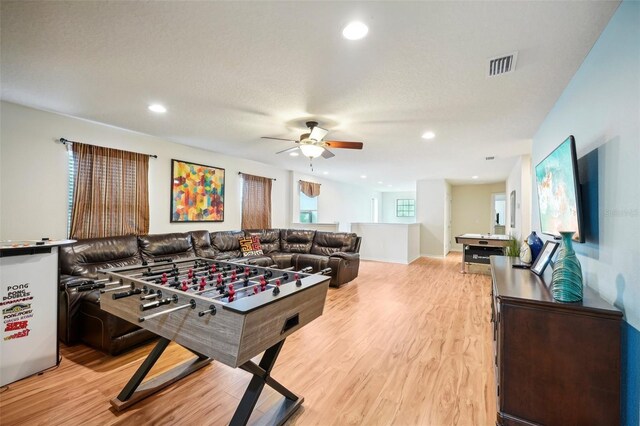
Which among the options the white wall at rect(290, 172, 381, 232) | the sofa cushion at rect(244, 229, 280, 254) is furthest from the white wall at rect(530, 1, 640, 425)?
the white wall at rect(290, 172, 381, 232)

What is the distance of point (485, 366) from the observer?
231 centimetres

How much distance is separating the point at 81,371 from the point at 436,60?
3759mm

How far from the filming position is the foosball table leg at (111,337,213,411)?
181 cm

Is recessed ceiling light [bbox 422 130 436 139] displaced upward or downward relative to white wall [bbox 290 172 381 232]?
upward

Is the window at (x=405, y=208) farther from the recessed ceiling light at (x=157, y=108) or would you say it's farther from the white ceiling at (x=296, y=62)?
the recessed ceiling light at (x=157, y=108)

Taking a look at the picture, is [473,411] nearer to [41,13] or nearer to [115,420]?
[115,420]

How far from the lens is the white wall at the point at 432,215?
8164 millimetres

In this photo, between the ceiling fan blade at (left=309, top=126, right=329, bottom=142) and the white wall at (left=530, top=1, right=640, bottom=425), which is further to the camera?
the ceiling fan blade at (left=309, top=126, right=329, bottom=142)

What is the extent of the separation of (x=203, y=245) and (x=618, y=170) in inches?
190

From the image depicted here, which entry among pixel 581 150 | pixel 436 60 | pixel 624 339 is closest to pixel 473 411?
pixel 624 339

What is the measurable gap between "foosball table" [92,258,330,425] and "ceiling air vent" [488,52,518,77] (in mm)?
2051

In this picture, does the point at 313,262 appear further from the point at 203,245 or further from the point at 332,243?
the point at 203,245

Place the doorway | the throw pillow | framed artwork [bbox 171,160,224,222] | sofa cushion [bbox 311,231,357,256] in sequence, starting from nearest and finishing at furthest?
framed artwork [bbox 171,160,224,222]
the throw pillow
sofa cushion [bbox 311,231,357,256]
the doorway

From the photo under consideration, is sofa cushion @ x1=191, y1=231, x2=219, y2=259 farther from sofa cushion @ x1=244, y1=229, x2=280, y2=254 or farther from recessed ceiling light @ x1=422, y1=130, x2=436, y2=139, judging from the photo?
recessed ceiling light @ x1=422, y1=130, x2=436, y2=139
